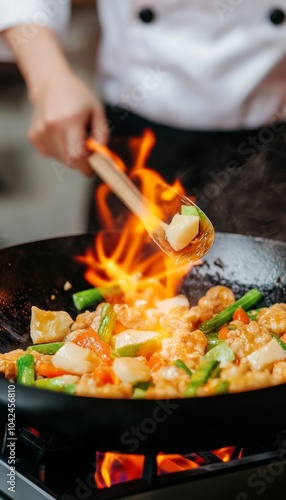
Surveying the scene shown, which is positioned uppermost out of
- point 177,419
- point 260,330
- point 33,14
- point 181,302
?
point 33,14

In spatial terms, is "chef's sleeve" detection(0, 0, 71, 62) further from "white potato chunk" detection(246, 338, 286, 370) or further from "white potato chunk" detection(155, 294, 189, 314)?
"white potato chunk" detection(246, 338, 286, 370)

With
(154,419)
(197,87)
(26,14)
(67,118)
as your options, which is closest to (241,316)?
(154,419)

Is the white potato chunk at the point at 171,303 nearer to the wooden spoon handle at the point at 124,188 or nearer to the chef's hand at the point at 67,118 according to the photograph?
the wooden spoon handle at the point at 124,188

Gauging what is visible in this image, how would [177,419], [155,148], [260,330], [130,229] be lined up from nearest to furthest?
[177,419] → [260,330] → [130,229] → [155,148]

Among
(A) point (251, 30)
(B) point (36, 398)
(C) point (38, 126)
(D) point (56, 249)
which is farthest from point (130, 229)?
(B) point (36, 398)

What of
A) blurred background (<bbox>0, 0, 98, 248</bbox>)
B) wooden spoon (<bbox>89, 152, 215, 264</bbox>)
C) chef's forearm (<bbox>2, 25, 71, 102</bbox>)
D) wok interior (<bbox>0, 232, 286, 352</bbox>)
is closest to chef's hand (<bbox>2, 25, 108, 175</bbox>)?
chef's forearm (<bbox>2, 25, 71, 102</bbox>)

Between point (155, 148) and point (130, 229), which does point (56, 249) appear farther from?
point (155, 148)

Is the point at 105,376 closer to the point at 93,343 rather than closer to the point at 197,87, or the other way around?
the point at 93,343
